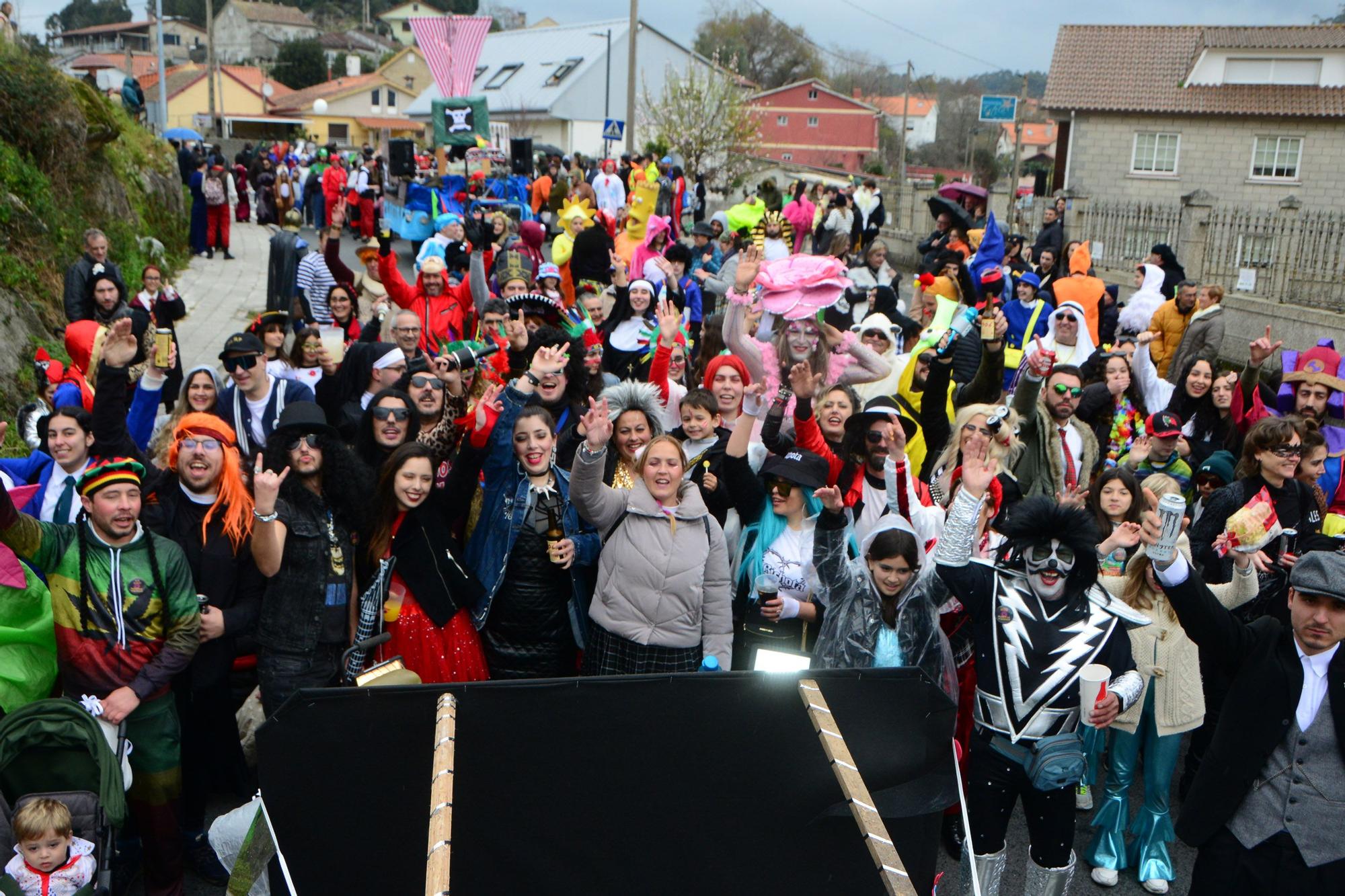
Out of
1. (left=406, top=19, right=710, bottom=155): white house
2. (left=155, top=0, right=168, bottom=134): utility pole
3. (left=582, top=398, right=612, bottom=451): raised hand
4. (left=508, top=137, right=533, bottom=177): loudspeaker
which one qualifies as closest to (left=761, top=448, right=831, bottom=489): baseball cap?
(left=582, top=398, right=612, bottom=451): raised hand

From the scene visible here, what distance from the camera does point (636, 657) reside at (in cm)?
455

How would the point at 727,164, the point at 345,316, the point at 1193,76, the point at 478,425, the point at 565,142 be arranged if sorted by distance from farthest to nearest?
the point at 565,142 → the point at 727,164 → the point at 1193,76 → the point at 345,316 → the point at 478,425

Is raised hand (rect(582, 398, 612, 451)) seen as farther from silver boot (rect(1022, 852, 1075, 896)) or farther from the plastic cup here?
the plastic cup

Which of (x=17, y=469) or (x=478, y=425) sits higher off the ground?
(x=478, y=425)

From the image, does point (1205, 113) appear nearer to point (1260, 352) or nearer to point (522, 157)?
point (522, 157)

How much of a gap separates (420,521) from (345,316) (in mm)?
4325

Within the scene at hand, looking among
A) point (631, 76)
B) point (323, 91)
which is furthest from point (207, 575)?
point (323, 91)

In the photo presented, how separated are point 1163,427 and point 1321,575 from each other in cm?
323

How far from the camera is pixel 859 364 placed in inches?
266

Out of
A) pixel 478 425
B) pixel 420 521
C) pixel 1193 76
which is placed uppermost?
pixel 1193 76

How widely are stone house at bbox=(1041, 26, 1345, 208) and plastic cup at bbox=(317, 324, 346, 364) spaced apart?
96.6 ft

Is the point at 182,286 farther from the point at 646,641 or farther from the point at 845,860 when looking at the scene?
the point at 845,860

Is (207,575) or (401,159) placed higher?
(401,159)

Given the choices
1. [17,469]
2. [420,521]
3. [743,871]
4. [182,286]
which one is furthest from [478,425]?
[182,286]
